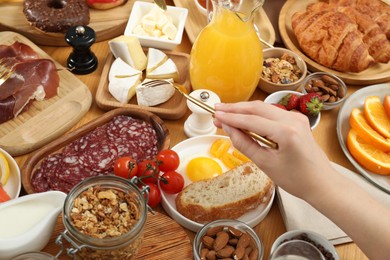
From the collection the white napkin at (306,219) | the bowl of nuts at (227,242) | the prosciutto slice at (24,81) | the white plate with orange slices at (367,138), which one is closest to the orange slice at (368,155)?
the white plate with orange slices at (367,138)

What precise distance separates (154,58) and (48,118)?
0.39 metres

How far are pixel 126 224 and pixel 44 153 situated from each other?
17.7 inches

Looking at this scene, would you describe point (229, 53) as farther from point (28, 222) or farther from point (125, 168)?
point (28, 222)

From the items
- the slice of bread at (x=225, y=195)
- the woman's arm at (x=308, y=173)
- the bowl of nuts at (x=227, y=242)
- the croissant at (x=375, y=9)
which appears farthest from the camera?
the croissant at (x=375, y=9)

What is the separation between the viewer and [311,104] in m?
1.56

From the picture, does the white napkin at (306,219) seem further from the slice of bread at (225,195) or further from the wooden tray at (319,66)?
the wooden tray at (319,66)

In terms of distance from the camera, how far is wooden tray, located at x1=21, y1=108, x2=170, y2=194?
1.37m

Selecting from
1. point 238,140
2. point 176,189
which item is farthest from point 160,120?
point 238,140

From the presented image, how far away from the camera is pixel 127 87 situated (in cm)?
158

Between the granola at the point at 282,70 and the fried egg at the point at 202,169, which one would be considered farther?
the granola at the point at 282,70

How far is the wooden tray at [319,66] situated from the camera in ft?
5.83

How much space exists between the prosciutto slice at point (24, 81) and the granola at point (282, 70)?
69 cm

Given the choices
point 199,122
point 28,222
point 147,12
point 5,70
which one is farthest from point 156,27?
point 28,222

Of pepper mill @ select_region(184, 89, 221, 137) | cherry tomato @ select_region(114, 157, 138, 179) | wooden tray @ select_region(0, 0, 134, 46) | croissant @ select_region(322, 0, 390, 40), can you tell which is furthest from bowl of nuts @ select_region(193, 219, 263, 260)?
croissant @ select_region(322, 0, 390, 40)
